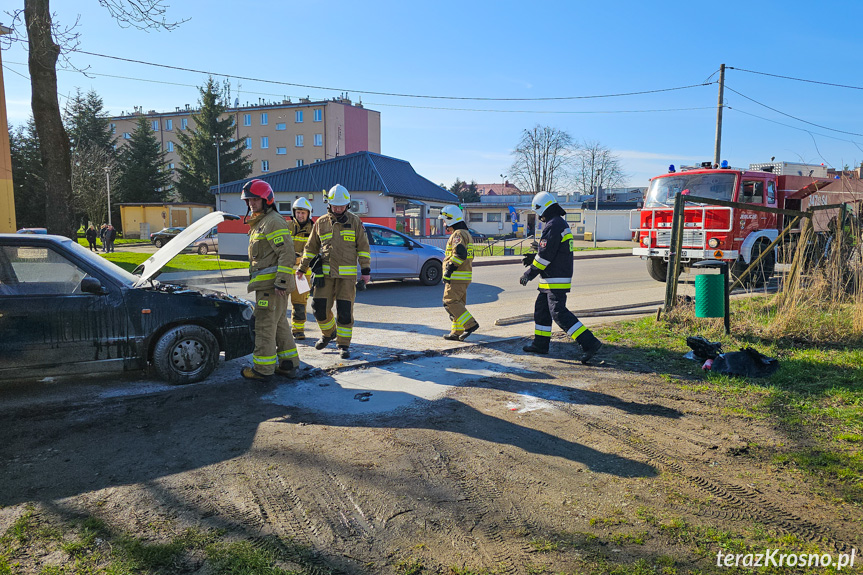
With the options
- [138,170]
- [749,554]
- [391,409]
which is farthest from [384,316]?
[138,170]

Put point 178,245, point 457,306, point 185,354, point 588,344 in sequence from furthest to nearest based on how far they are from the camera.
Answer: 1. point 457,306
2. point 588,344
3. point 178,245
4. point 185,354

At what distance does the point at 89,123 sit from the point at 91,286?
56267mm

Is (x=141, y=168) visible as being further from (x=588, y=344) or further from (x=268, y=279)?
(x=588, y=344)

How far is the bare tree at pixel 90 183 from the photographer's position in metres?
39.0

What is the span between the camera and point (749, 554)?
2.76 m

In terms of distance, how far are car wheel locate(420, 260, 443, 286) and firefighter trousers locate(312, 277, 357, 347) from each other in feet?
23.9

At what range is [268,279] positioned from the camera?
221 inches

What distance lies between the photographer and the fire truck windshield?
12.8 m

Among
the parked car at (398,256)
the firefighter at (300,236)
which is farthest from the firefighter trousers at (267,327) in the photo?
the parked car at (398,256)

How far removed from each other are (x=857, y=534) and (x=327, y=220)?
19.1 ft

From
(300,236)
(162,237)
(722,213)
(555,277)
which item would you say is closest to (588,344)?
(555,277)

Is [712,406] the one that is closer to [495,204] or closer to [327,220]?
[327,220]

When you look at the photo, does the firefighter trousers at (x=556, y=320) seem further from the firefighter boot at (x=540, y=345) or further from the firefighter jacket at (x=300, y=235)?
the firefighter jacket at (x=300, y=235)

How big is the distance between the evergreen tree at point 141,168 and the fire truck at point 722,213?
49.4m
